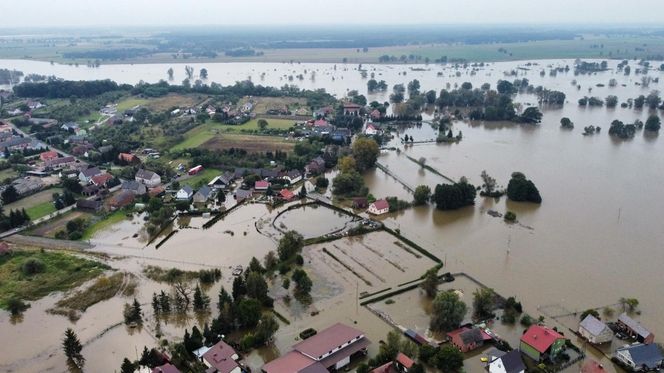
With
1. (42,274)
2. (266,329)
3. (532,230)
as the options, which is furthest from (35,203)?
(532,230)

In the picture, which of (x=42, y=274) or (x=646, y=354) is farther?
(x=42, y=274)

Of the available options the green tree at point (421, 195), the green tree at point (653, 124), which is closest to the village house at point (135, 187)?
the green tree at point (421, 195)

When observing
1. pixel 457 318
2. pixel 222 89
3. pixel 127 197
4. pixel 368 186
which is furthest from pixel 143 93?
pixel 457 318

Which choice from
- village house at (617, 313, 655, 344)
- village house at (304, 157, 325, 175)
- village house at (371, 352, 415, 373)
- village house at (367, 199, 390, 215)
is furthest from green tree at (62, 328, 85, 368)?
village house at (304, 157, 325, 175)

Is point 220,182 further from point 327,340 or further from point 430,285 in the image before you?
point 327,340

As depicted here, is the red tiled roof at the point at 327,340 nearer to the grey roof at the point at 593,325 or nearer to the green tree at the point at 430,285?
the green tree at the point at 430,285
